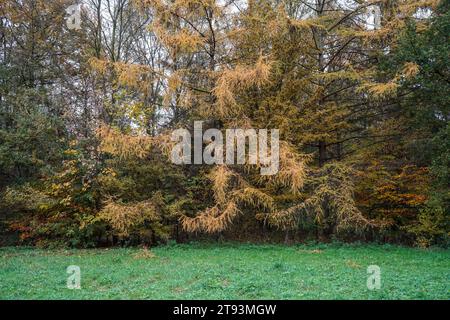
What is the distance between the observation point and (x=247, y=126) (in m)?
14.1

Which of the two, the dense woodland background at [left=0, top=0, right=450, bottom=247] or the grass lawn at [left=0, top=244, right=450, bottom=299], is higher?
the dense woodland background at [left=0, top=0, right=450, bottom=247]

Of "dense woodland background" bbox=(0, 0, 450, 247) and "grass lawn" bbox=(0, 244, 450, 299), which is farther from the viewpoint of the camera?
"dense woodland background" bbox=(0, 0, 450, 247)

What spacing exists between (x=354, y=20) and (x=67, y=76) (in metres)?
13.0

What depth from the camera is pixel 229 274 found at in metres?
8.55

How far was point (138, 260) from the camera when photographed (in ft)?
36.2

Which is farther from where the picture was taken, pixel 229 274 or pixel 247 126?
pixel 247 126

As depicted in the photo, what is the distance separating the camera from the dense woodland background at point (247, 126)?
13430 millimetres

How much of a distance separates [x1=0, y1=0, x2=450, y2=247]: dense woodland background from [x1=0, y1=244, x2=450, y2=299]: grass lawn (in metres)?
1.79

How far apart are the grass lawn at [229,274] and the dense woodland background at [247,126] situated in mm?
1794

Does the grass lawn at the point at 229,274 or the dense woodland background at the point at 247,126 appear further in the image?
the dense woodland background at the point at 247,126

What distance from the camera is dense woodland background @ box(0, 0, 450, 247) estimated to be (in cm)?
1343

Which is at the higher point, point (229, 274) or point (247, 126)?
point (247, 126)

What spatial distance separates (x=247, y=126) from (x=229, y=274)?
21.9ft
